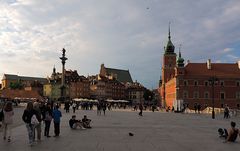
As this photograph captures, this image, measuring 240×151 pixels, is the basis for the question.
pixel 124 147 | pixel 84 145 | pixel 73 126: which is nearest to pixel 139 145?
pixel 124 147

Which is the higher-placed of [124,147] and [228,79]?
[228,79]

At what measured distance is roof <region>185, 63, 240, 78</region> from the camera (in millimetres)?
106750

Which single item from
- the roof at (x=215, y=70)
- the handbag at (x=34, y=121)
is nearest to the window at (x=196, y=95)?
the roof at (x=215, y=70)

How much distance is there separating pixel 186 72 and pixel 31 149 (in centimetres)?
9701

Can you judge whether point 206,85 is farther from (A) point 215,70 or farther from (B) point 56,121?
(B) point 56,121

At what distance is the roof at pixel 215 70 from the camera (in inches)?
4203

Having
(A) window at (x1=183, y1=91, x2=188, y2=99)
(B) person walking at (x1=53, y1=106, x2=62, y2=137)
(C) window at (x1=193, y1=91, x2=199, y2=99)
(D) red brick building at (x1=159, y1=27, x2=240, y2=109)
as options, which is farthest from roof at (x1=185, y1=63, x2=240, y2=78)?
(B) person walking at (x1=53, y1=106, x2=62, y2=137)

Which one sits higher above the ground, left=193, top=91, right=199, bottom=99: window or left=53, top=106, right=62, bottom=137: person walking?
left=193, top=91, right=199, bottom=99: window

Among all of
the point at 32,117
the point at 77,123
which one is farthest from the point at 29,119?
the point at 77,123

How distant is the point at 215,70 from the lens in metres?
109

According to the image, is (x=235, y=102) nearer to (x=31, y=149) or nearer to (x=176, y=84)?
(x=176, y=84)

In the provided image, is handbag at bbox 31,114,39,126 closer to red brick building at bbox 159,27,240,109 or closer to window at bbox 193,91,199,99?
red brick building at bbox 159,27,240,109

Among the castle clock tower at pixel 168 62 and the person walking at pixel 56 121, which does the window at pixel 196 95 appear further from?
the person walking at pixel 56 121

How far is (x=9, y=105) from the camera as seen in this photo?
1588 centimetres
